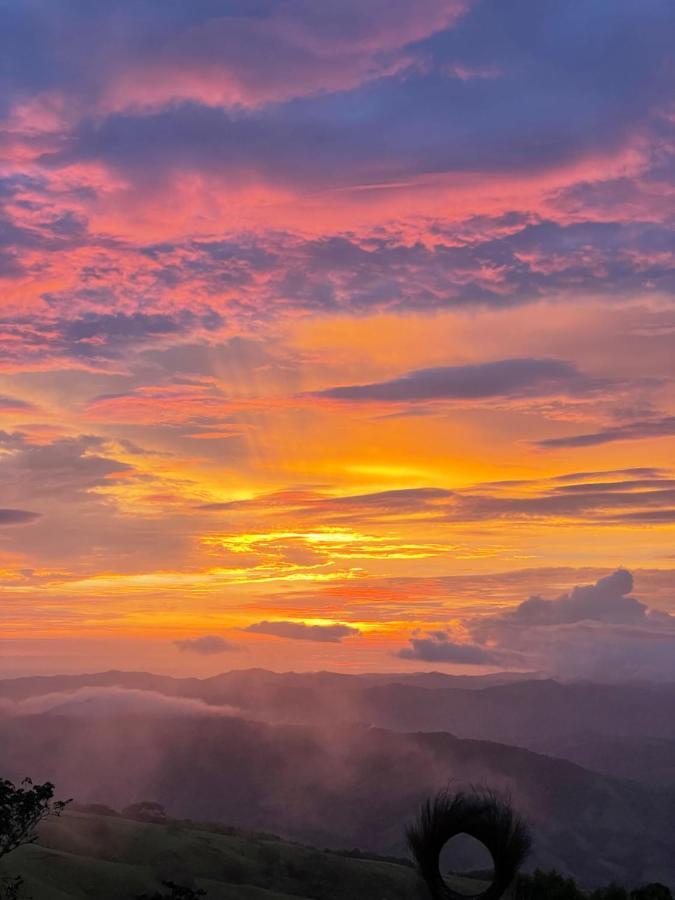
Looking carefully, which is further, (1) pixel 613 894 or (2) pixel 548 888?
(2) pixel 548 888

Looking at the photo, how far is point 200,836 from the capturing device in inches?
5605

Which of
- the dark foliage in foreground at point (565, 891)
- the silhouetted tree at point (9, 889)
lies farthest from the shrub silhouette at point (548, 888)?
the silhouetted tree at point (9, 889)

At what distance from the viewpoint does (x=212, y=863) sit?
434 ft

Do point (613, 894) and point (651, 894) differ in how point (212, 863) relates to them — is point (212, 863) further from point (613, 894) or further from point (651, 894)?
point (651, 894)

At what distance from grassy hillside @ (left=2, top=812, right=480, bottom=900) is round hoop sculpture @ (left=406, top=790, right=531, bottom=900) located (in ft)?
158

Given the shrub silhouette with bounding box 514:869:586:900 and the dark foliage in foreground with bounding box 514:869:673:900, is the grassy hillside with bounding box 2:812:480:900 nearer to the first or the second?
the shrub silhouette with bounding box 514:869:586:900

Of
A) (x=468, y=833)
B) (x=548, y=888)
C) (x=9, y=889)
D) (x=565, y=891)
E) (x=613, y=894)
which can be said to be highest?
(x=468, y=833)

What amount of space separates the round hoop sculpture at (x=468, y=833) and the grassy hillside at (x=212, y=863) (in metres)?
48.2

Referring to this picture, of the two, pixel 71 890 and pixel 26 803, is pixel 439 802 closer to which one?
pixel 26 803

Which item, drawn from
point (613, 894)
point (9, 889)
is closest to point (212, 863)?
point (9, 889)

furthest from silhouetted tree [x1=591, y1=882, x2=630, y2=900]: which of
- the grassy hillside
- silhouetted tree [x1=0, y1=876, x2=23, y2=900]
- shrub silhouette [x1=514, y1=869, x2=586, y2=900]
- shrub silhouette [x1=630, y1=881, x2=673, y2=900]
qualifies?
silhouetted tree [x1=0, y1=876, x2=23, y2=900]

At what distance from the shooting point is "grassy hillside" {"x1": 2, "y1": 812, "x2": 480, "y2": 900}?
4365 inches

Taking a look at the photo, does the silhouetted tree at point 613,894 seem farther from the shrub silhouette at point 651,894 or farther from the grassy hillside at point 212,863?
the grassy hillside at point 212,863

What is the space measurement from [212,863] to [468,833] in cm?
7819
